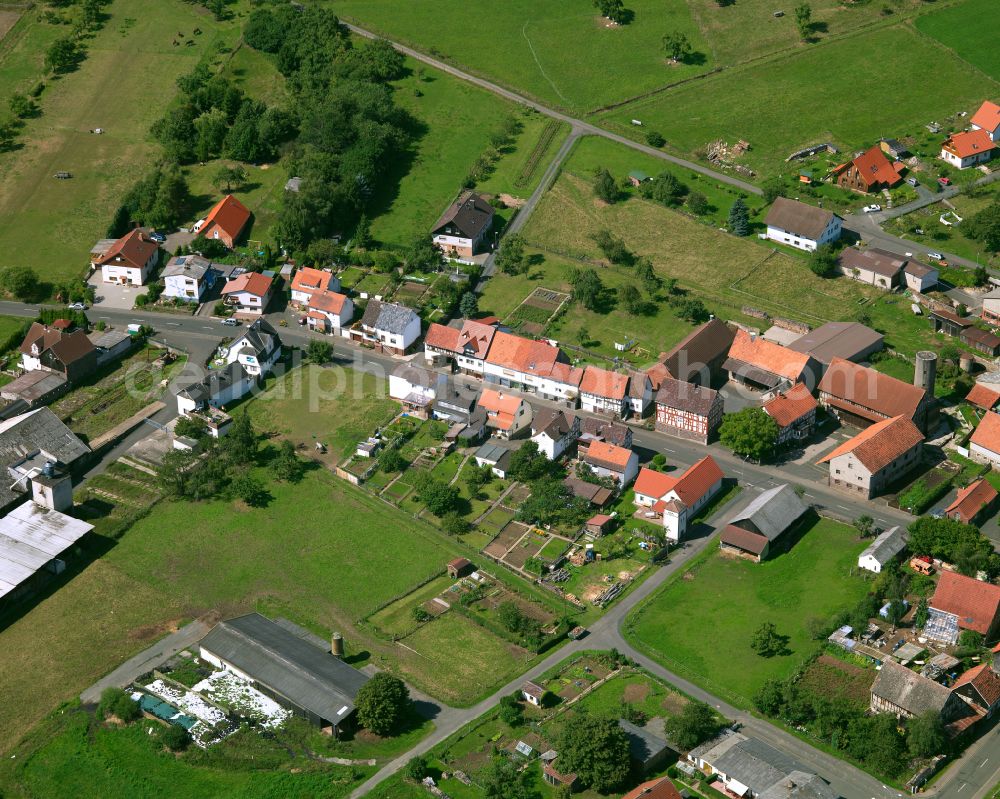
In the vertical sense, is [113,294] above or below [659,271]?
above

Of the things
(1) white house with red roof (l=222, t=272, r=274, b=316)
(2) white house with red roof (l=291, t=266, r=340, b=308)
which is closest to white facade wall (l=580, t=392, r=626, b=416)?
(2) white house with red roof (l=291, t=266, r=340, b=308)

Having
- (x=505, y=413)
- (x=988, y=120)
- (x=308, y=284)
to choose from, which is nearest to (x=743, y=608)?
(x=505, y=413)

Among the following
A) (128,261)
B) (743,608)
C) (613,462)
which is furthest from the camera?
(128,261)

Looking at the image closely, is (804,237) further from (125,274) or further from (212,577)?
(212,577)

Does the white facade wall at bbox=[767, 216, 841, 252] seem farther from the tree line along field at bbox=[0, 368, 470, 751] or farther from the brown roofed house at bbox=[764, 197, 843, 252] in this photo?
the tree line along field at bbox=[0, 368, 470, 751]

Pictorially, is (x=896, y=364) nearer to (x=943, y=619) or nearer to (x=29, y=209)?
(x=943, y=619)

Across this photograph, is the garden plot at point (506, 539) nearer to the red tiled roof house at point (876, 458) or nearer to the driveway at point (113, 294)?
the red tiled roof house at point (876, 458)

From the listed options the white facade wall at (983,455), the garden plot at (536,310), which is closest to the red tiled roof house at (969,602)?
the white facade wall at (983,455)

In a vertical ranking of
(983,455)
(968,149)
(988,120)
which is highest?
(988,120)
